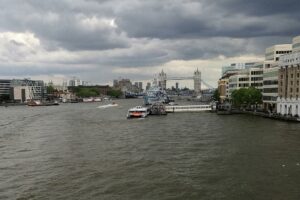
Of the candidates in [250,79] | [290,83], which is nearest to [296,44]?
[290,83]

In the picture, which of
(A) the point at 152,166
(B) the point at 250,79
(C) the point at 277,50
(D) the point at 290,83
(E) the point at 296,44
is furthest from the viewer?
(B) the point at 250,79

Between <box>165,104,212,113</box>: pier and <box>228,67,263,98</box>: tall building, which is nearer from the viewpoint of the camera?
<box>165,104,212,113</box>: pier

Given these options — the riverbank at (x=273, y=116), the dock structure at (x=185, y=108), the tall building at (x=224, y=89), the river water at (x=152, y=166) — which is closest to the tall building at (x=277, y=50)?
the riverbank at (x=273, y=116)

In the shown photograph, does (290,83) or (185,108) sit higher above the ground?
(290,83)

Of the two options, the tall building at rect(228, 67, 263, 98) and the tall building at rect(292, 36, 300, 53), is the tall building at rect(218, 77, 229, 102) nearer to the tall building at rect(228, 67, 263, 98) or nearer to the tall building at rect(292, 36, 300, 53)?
the tall building at rect(228, 67, 263, 98)

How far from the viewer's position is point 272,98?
99.9m

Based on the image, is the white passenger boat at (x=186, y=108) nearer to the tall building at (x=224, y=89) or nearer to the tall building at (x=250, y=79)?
the tall building at (x=250, y=79)

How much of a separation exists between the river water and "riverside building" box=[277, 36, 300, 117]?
2900 centimetres

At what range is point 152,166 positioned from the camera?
34.9 meters

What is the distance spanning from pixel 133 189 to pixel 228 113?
75.5m

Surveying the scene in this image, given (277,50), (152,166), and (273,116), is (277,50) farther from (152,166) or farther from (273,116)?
(152,166)

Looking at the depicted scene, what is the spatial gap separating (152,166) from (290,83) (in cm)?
5991

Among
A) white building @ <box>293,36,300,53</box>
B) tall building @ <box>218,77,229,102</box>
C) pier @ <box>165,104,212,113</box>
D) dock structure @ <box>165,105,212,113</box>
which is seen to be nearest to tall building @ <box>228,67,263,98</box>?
dock structure @ <box>165,105,212,113</box>

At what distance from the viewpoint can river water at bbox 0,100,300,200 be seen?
27.2m
